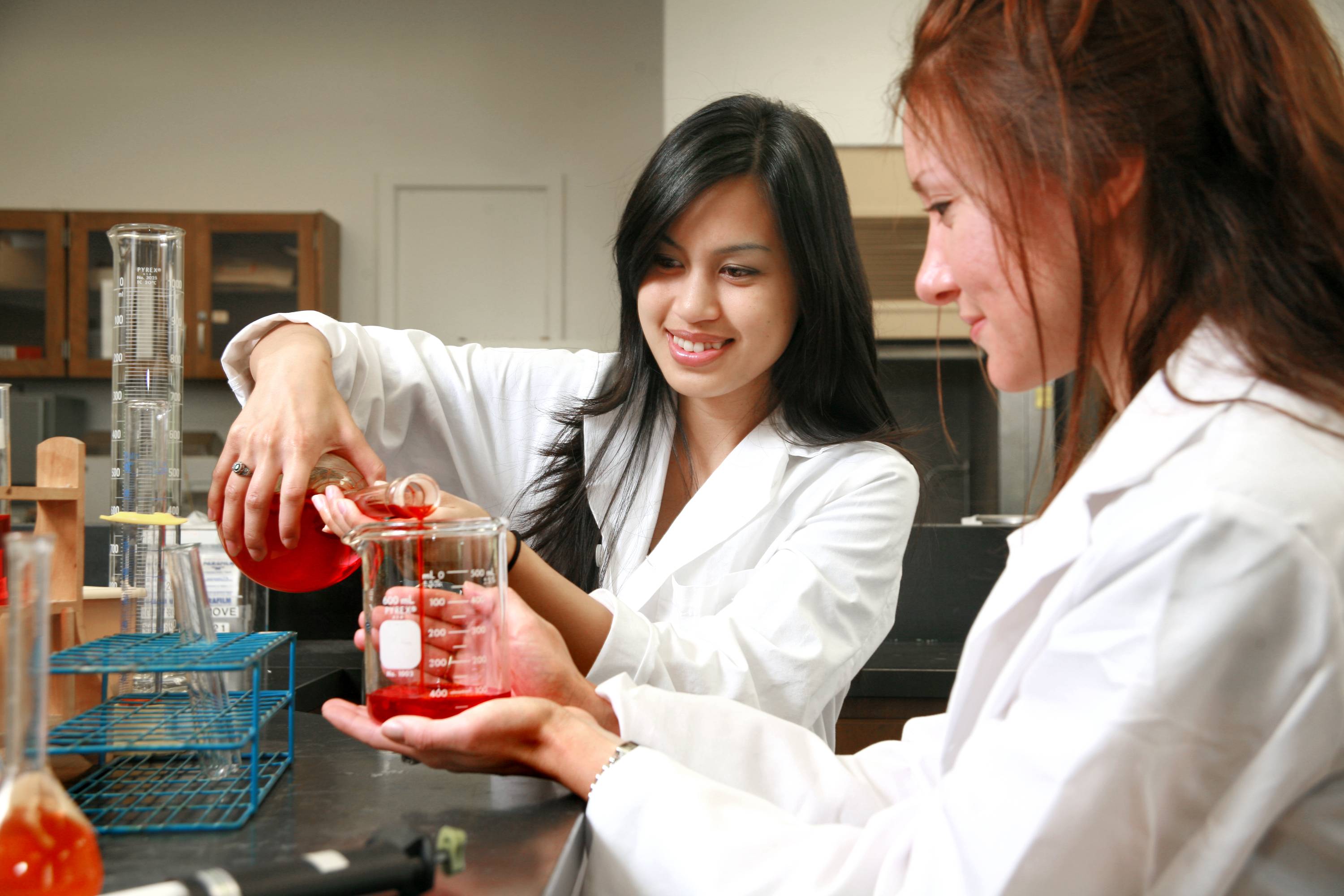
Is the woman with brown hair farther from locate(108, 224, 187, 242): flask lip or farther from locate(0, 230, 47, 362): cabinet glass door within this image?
locate(0, 230, 47, 362): cabinet glass door

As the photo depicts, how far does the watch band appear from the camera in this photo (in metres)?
0.81

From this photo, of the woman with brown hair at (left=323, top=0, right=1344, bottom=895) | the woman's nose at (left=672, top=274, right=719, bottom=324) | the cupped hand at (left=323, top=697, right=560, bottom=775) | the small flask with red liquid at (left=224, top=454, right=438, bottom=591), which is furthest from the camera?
the woman's nose at (left=672, top=274, right=719, bottom=324)

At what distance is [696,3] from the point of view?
345cm

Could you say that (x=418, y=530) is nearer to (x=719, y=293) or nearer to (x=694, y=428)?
(x=719, y=293)

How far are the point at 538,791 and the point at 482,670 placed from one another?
0.35 feet

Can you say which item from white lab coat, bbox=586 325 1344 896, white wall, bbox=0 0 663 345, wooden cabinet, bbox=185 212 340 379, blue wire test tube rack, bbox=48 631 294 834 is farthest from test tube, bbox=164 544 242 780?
white wall, bbox=0 0 663 345

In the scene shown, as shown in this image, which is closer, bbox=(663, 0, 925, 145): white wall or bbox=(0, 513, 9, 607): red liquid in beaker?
bbox=(0, 513, 9, 607): red liquid in beaker

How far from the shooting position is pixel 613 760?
2.71 feet

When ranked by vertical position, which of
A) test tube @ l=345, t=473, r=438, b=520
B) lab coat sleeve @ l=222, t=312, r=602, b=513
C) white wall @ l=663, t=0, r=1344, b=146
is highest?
white wall @ l=663, t=0, r=1344, b=146

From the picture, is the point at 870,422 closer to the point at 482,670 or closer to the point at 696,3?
the point at 482,670

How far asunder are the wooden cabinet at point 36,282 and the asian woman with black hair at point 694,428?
Result: 370cm

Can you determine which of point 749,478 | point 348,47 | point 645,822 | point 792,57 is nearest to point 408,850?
point 645,822

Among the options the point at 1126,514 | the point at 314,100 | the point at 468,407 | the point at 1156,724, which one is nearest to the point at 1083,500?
the point at 1126,514

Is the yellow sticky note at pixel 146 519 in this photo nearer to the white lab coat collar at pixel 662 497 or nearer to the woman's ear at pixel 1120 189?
the white lab coat collar at pixel 662 497
